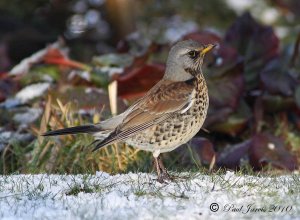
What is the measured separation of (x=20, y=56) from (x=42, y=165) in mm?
3369

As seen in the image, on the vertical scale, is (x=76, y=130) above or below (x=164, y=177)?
Result: above

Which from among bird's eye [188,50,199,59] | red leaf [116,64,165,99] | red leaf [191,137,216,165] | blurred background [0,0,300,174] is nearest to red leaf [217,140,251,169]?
blurred background [0,0,300,174]

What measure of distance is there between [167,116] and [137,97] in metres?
1.91

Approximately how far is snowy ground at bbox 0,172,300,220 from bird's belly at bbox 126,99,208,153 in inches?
16.7

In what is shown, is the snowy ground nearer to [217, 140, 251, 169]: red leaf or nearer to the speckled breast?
the speckled breast

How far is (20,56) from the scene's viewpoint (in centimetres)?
949

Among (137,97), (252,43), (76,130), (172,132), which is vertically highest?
(252,43)

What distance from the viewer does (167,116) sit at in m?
5.61

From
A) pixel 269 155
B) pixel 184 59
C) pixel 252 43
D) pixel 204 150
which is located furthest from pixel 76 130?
pixel 252 43

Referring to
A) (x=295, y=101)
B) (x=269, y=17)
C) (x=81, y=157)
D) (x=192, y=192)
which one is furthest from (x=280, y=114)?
(x=269, y=17)

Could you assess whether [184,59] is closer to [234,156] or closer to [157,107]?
[157,107]

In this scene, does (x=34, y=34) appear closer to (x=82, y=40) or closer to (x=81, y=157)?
(x=82, y=40)

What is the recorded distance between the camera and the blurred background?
665cm

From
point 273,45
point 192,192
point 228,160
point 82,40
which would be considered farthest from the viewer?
point 82,40
